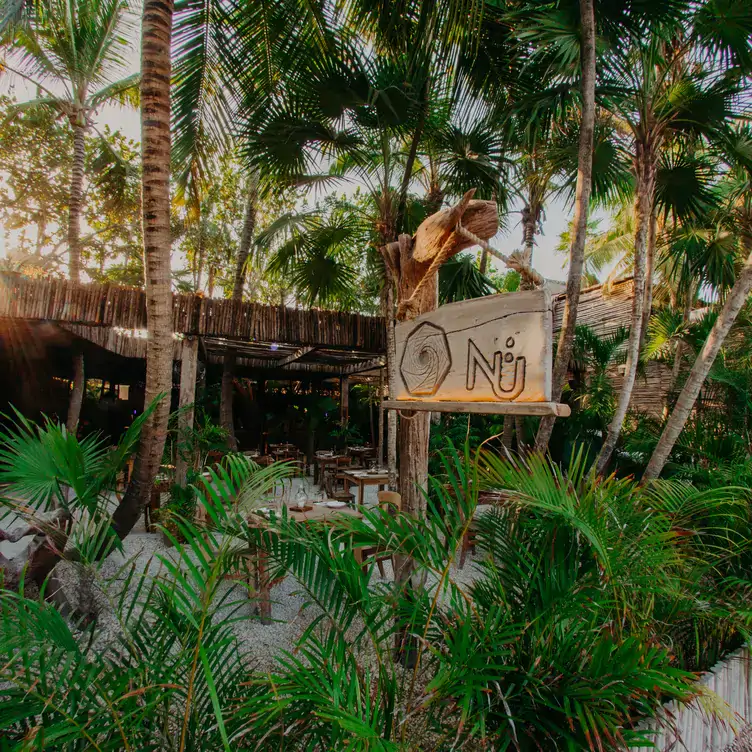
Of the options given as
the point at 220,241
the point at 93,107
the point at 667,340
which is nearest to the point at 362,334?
the point at 667,340

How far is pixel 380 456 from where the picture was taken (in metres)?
9.63

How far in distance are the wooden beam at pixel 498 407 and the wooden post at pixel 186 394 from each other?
12.7 ft

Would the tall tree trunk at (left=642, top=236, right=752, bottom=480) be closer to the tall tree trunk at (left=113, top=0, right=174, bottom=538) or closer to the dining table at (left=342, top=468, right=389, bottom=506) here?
the dining table at (left=342, top=468, right=389, bottom=506)

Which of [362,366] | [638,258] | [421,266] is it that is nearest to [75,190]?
[362,366]

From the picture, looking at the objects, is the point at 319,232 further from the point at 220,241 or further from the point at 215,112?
the point at 220,241

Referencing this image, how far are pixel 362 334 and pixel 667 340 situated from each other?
3718 millimetres

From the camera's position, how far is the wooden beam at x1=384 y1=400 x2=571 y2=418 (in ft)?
4.58

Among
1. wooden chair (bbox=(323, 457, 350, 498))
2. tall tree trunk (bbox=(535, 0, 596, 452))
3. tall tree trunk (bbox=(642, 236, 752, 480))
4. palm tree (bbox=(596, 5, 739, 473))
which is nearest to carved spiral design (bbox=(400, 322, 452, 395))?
tall tree trunk (bbox=(535, 0, 596, 452))

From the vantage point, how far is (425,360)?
1.96 m

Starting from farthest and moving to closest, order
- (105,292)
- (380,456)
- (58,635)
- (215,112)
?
(380,456)
(105,292)
(215,112)
(58,635)

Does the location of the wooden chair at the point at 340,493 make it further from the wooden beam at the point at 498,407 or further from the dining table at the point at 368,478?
the wooden beam at the point at 498,407

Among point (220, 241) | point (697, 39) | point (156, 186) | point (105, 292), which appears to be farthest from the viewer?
point (220, 241)

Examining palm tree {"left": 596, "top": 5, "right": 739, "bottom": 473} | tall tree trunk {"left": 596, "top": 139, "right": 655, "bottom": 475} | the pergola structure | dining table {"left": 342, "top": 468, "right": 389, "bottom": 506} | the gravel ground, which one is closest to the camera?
the gravel ground

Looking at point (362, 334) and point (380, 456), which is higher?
point (362, 334)
